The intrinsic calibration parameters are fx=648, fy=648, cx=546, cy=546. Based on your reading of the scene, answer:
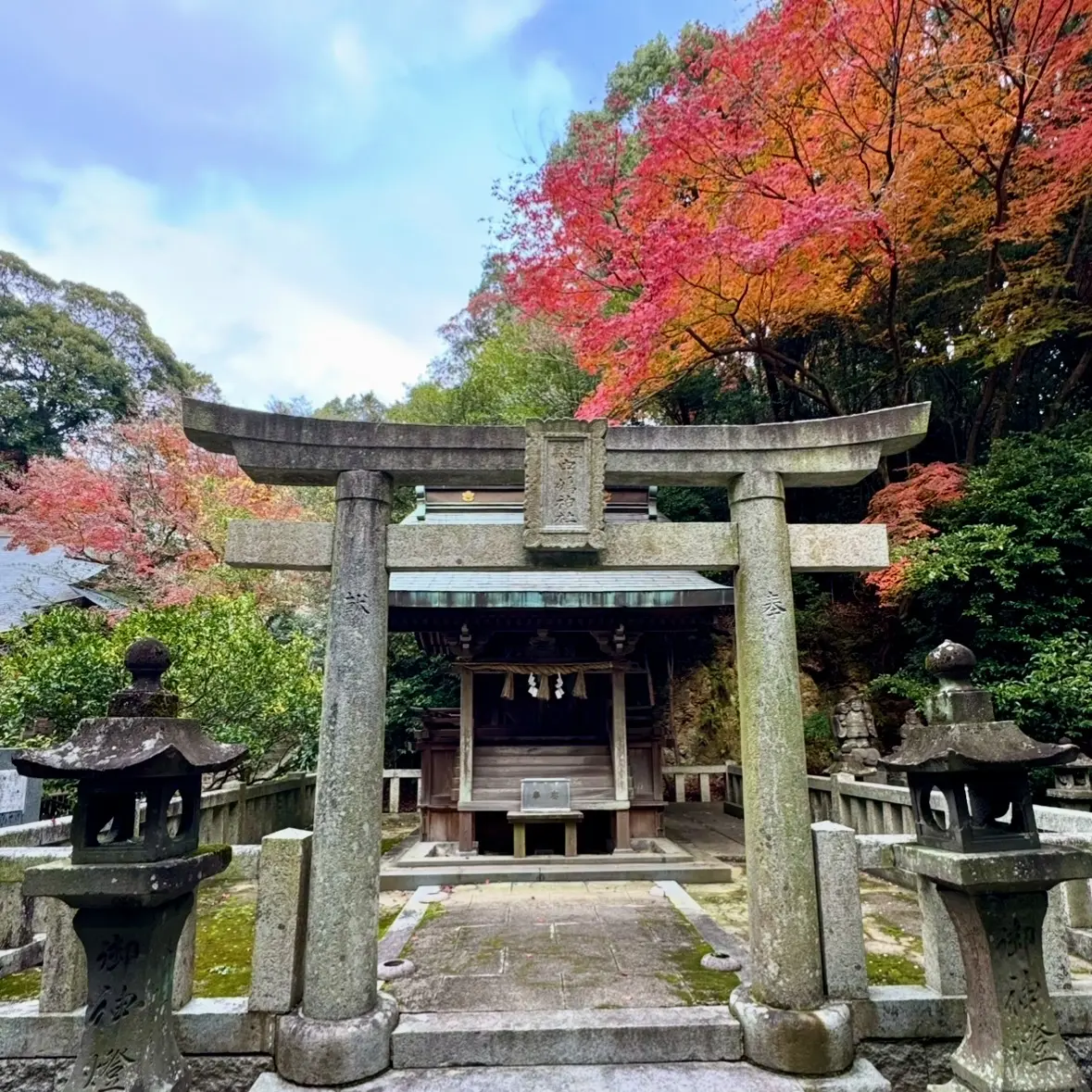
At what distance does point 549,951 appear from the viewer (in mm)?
4922

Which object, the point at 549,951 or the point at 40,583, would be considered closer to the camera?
the point at 549,951

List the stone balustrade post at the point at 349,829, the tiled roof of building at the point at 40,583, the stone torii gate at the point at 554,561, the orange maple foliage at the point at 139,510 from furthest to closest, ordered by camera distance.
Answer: the tiled roof of building at the point at 40,583
the orange maple foliage at the point at 139,510
the stone torii gate at the point at 554,561
the stone balustrade post at the point at 349,829

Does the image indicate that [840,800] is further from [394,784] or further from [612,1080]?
[394,784]

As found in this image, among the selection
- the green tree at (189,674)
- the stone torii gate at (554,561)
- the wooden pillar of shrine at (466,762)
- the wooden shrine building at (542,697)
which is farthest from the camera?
the wooden pillar of shrine at (466,762)

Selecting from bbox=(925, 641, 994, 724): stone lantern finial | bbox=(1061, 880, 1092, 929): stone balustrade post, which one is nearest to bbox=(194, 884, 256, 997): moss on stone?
bbox=(925, 641, 994, 724): stone lantern finial

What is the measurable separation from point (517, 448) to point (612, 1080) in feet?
11.3

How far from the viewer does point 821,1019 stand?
3.35 m

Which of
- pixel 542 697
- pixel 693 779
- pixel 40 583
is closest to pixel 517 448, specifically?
pixel 542 697

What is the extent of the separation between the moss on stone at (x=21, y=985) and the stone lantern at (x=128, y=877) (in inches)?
58.2

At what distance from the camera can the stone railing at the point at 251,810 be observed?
7.38m

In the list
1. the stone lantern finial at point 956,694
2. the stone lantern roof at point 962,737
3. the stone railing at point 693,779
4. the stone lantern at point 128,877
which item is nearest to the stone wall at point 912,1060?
the stone lantern roof at point 962,737

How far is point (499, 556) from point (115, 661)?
5486 millimetres

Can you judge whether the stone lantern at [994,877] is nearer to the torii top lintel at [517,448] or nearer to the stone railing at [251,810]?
the torii top lintel at [517,448]

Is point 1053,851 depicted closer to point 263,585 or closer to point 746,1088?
point 746,1088
